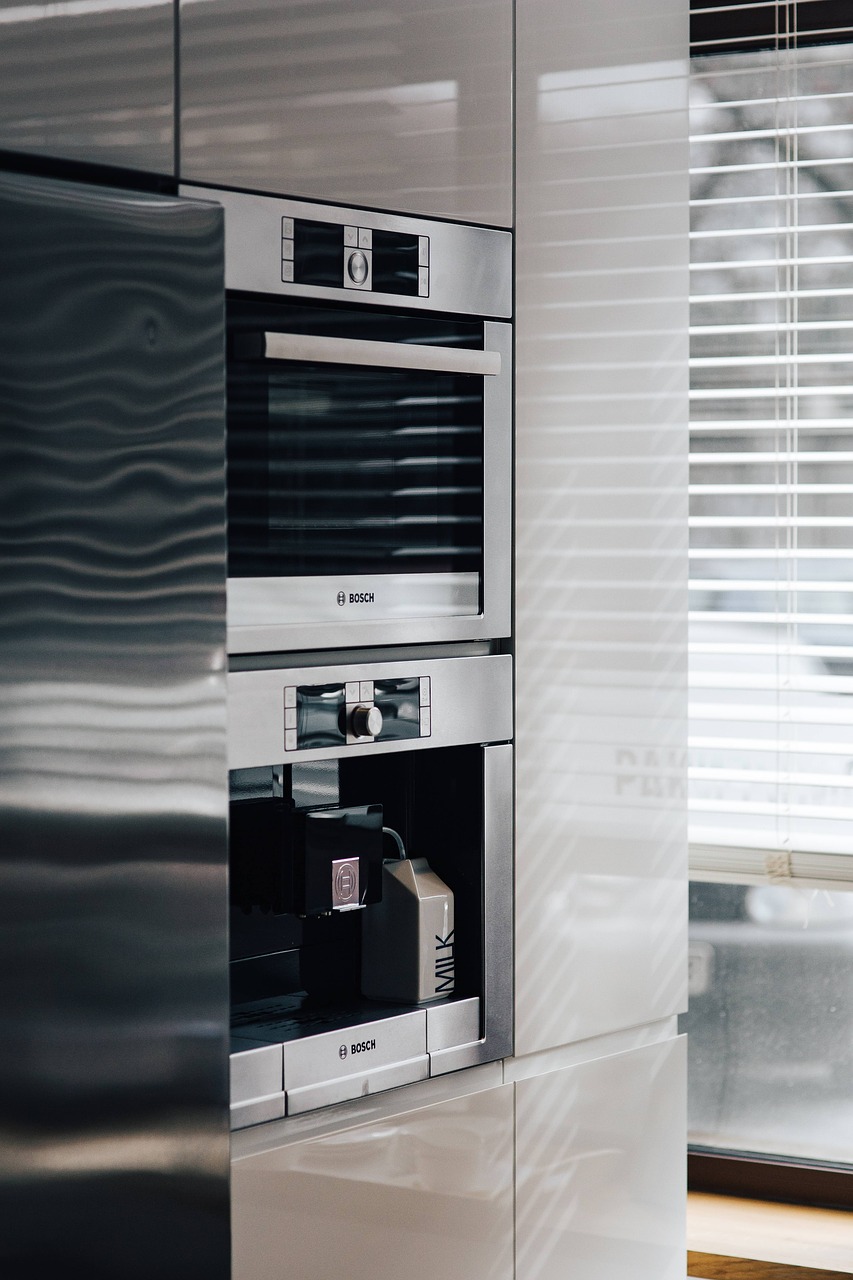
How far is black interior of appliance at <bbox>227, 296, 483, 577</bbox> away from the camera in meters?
1.31

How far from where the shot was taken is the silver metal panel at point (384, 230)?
1.28m

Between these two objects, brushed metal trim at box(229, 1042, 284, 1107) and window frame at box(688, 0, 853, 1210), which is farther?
window frame at box(688, 0, 853, 1210)

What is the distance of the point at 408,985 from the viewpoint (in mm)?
1498

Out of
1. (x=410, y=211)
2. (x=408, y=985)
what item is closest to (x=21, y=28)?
(x=410, y=211)

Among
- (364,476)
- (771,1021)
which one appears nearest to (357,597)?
(364,476)

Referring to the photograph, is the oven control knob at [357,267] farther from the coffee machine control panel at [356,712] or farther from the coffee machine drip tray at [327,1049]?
the coffee machine drip tray at [327,1049]

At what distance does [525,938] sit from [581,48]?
98cm

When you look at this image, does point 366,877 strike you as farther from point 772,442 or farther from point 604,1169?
point 772,442

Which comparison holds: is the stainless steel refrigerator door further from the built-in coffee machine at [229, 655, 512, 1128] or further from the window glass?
the window glass

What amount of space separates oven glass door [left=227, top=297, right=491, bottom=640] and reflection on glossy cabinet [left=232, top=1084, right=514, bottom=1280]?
50cm

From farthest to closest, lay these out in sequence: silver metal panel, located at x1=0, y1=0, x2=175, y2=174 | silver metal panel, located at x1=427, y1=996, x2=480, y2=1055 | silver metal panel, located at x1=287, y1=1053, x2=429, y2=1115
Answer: silver metal panel, located at x1=427, y1=996, x2=480, y2=1055, silver metal panel, located at x1=287, y1=1053, x2=429, y2=1115, silver metal panel, located at x1=0, y1=0, x2=175, y2=174

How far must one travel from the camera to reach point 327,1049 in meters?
1.38

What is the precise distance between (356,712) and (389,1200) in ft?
1.59

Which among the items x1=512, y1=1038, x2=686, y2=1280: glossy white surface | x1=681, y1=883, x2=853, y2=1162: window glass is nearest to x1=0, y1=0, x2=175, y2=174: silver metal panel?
x1=512, y1=1038, x2=686, y2=1280: glossy white surface
